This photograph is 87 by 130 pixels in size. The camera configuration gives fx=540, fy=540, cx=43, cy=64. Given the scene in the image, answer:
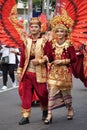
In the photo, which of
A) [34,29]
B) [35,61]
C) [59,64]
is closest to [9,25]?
[34,29]

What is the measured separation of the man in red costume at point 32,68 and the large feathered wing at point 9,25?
0.90ft

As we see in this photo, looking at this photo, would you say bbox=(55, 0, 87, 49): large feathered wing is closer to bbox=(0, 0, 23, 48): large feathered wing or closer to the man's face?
the man's face

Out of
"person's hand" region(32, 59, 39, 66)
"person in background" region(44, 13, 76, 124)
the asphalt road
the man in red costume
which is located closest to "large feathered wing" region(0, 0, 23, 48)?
the man in red costume

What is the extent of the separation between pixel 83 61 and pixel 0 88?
2.64m

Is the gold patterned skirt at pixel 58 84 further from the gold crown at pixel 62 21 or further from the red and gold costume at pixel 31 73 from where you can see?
the gold crown at pixel 62 21

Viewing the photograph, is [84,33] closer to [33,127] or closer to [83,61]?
[33,127]

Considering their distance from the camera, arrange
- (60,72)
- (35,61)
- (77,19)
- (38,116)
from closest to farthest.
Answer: (35,61)
(60,72)
(77,19)
(38,116)

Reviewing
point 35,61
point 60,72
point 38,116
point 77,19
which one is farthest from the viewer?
point 38,116

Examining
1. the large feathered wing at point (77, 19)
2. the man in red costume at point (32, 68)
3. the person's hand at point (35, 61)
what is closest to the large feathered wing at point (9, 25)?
the man in red costume at point (32, 68)

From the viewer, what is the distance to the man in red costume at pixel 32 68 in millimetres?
8641

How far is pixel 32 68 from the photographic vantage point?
8750 mm

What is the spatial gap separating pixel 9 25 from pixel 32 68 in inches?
32.3

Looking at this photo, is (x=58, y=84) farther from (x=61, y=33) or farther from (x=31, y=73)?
(x=61, y=33)

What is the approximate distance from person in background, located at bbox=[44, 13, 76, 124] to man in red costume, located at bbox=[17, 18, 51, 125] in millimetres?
131
